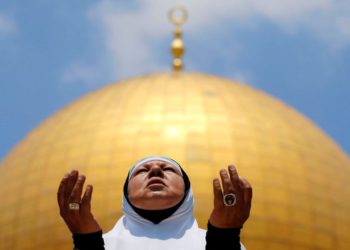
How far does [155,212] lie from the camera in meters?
6.71

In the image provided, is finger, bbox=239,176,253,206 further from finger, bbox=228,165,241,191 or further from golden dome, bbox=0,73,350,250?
golden dome, bbox=0,73,350,250

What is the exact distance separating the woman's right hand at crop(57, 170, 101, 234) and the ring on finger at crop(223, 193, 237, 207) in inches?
28.5

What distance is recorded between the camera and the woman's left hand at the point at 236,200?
6.28 m

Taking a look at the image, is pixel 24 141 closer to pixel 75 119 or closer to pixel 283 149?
pixel 75 119

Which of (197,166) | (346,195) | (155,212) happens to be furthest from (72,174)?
(346,195)

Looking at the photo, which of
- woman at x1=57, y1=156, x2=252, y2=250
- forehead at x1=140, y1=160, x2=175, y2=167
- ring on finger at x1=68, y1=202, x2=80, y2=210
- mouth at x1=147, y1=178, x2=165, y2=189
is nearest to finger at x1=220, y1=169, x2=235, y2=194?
woman at x1=57, y1=156, x2=252, y2=250

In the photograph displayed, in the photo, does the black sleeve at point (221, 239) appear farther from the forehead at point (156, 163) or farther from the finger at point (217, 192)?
the forehead at point (156, 163)

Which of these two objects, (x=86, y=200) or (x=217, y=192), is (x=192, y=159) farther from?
(x=217, y=192)

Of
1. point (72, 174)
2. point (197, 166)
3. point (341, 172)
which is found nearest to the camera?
point (72, 174)

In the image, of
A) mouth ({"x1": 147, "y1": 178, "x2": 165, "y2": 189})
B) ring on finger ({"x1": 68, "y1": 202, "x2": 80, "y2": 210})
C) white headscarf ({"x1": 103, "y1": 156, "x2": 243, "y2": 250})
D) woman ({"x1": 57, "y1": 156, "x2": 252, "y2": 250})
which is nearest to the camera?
woman ({"x1": 57, "y1": 156, "x2": 252, "y2": 250})

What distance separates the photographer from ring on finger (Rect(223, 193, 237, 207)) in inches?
249

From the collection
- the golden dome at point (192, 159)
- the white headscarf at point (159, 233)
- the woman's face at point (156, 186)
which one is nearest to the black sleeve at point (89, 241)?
the white headscarf at point (159, 233)

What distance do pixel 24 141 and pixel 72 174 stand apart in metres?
15.2

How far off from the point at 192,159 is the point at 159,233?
1230 centimetres
